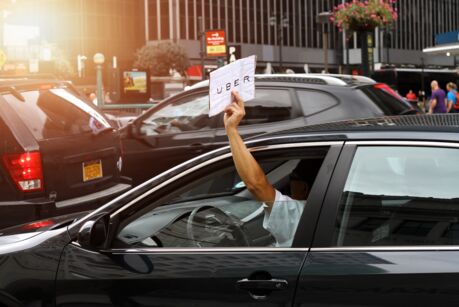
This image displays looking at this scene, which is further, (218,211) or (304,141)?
(218,211)

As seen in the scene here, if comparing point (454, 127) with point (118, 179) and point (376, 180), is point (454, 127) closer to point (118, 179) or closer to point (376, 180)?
point (376, 180)

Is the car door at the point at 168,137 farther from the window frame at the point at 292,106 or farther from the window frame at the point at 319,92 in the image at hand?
the window frame at the point at 319,92

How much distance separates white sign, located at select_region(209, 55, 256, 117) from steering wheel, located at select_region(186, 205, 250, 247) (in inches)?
19.7

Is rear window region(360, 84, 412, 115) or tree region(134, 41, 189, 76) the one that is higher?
tree region(134, 41, 189, 76)

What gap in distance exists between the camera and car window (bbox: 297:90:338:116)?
681 centimetres

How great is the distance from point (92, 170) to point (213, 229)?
329 centimetres

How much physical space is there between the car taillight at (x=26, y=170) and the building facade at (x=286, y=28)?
54.9 metres

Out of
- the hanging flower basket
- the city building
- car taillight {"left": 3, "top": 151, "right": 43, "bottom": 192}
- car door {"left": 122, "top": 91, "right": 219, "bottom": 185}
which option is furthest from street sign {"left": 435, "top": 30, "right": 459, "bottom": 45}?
the city building

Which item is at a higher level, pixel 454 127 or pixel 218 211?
pixel 454 127

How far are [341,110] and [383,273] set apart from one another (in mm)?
4532

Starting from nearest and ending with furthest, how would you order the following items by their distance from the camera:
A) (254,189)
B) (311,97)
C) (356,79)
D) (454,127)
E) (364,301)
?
(364,301), (454,127), (254,189), (311,97), (356,79)

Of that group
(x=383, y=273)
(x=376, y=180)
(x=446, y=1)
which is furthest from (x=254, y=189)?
(x=446, y=1)

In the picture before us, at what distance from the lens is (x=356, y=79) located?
756 cm

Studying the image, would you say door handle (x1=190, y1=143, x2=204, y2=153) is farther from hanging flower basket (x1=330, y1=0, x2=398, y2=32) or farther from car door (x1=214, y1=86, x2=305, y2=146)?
hanging flower basket (x1=330, y1=0, x2=398, y2=32)
